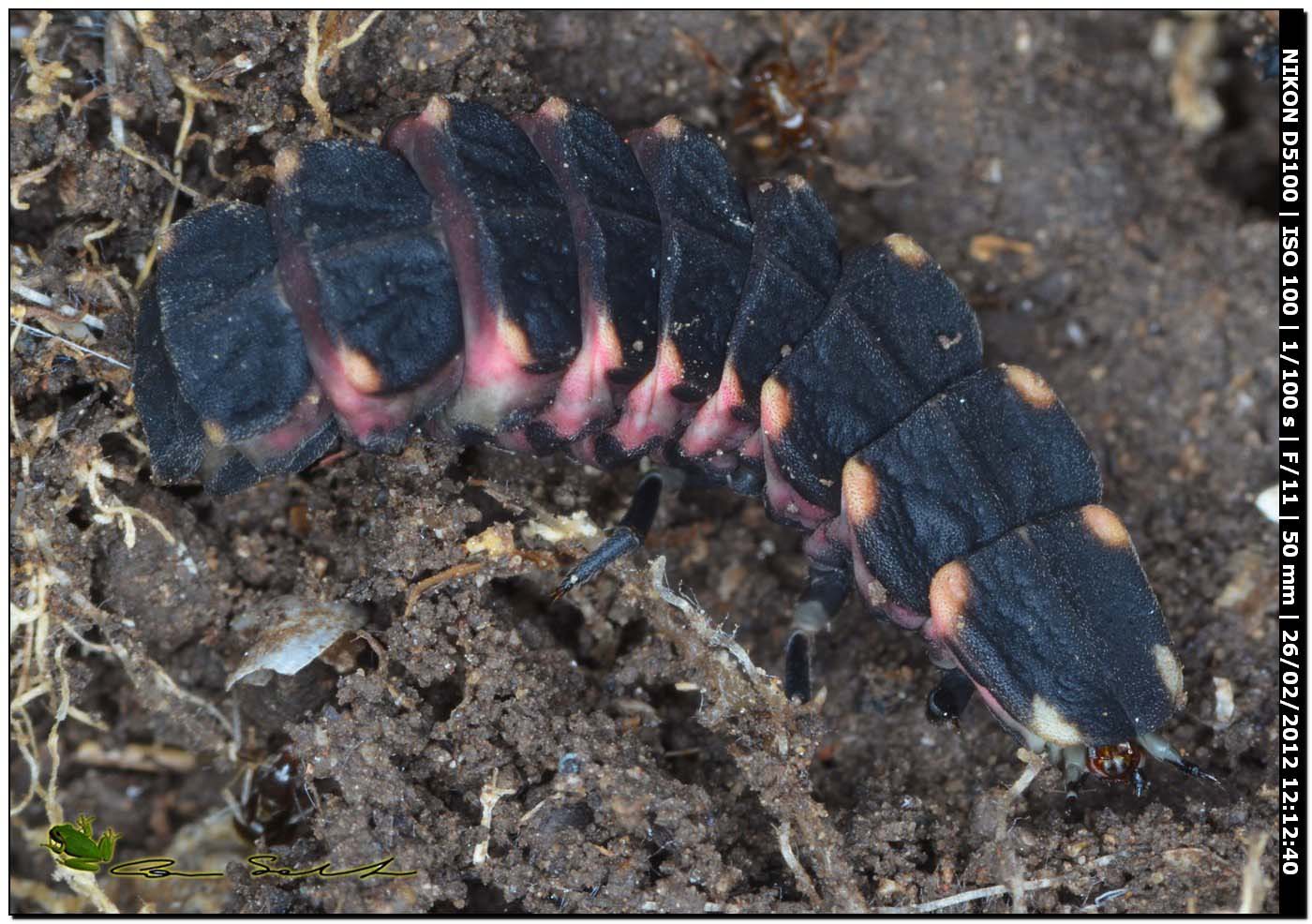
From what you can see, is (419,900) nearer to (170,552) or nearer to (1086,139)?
(170,552)

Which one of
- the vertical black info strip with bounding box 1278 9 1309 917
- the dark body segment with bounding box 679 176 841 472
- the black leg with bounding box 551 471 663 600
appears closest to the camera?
the dark body segment with bounding box 679 176 841 472

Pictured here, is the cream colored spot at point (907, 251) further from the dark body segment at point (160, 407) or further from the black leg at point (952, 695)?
the dark body segment at point (160, 407)

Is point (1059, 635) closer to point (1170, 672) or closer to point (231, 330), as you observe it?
point (1170, 672)

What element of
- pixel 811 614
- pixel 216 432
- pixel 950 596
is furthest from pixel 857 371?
pixel 216 432

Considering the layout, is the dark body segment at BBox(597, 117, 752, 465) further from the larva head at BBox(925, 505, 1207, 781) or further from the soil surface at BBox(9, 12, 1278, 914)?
the larva head at BBox(925, 505, 1207, 781)

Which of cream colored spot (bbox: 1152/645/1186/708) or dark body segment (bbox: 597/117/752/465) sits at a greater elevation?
dark body segment (bbox: 597/117/752/465)

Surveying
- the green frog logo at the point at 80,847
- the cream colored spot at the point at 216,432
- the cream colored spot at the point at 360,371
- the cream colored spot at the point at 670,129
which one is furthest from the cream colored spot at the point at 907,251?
the green frog logo at the point at 80,847

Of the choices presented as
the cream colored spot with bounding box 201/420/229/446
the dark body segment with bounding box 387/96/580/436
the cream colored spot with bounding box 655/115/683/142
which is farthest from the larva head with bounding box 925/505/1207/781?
the cream colored spot with bounding box 201/420/229/446
